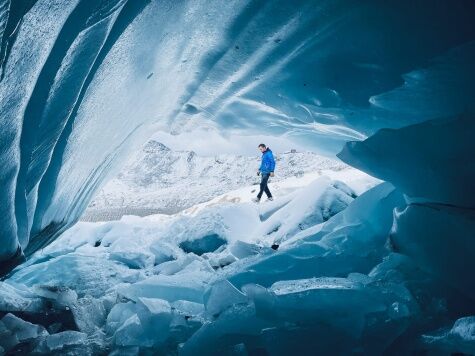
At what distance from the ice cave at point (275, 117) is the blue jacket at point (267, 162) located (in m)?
2.36

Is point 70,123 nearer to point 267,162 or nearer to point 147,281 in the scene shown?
point 147,281

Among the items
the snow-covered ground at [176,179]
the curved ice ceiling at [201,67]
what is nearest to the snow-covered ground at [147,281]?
the curved ice ceiling at [201,67]

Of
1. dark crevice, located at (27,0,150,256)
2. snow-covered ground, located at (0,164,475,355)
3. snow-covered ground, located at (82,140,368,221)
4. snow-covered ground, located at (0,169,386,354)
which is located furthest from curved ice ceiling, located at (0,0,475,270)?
snow-covered ground, located at (82,140,368,221)

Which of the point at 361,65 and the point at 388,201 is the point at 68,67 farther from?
the point at 388,201

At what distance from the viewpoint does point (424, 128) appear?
5.99 feet

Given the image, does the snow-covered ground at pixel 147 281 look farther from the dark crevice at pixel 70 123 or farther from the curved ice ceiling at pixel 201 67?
the dark crevice at pixel 70 123

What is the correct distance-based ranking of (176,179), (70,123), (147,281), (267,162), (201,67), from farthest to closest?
1. (176,179)
2. (267,162)
3. (201,67)
4. (70,123)
5. (147,281)

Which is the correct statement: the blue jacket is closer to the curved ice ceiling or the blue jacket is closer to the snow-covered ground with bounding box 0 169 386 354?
the snow-covered ground with bounding box 0 169 386 354

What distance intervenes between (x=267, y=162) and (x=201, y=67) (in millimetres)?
3390

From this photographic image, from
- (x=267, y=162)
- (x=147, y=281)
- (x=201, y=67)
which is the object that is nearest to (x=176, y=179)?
(x=267, y=162)

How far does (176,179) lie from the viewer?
48500 millimetres

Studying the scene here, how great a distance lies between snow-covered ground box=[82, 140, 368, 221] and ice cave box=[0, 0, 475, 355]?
25308mm

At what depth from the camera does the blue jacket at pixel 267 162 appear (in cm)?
581

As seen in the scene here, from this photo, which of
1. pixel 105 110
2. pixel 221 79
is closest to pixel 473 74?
pixel 221 79
